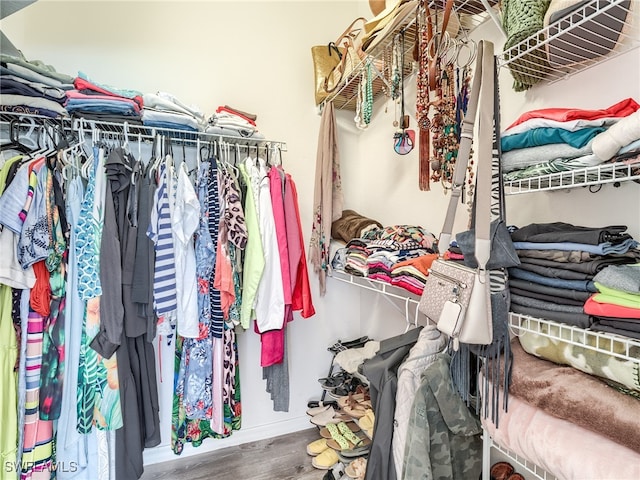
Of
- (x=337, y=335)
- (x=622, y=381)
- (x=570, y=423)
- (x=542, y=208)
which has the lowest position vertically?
(x=337, y=335)

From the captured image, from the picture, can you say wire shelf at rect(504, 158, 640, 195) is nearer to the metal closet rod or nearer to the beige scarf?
the beige scarf

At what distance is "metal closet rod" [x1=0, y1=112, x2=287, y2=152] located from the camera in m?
1.31

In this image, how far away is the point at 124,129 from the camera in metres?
1.44

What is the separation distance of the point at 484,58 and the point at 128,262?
1.40m

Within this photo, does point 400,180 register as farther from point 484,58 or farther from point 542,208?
point 484,58

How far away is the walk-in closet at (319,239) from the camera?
73 centimetres

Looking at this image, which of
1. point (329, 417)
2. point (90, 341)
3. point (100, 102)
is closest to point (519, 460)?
point (329, 417)

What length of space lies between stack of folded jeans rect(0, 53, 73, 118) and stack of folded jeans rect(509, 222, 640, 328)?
5.86 ft

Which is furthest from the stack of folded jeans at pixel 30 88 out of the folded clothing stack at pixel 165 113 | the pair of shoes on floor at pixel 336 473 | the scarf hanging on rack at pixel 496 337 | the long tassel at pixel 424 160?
A: the pair of shoes on floor at pixel 336 473

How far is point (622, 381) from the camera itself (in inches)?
25.1

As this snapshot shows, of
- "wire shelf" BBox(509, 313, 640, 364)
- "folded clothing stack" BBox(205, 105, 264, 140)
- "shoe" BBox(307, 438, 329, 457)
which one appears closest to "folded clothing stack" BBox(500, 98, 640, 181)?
"wire shelf" BBox(509, 313, 640, 364)

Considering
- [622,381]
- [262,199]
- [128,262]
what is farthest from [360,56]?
[622,381]

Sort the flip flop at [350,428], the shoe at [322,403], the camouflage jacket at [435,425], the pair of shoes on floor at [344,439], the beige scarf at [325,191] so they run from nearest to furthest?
the camouflage jacket at [435,425], the pair of shoes on floor at [344,439], the flip flop at [350,428], the beige scarf at [325,191], the shoe at [322,403]

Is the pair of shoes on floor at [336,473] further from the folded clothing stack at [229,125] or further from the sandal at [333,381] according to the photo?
the folded clothing stack at [229,125]
